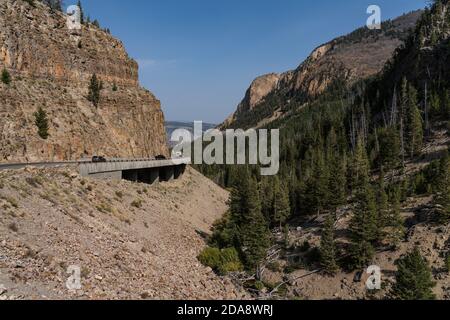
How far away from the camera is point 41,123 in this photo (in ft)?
165

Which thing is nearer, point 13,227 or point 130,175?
point 13,227

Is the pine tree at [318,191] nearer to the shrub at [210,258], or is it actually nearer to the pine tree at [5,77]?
the shrub at [210,258]

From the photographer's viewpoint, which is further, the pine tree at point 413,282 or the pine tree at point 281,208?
the pine tree at point 281,208

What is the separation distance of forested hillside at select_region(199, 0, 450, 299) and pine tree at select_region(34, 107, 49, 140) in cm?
2742

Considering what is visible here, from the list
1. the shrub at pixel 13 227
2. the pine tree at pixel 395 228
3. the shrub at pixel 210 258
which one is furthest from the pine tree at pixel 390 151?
the shrub at pixel 13 227

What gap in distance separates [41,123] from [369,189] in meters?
44.3

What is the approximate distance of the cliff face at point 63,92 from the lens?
1943 inches

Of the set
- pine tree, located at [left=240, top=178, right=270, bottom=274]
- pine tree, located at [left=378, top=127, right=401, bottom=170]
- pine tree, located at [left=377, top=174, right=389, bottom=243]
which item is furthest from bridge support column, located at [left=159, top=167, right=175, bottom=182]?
pine tree, located at [left=378, top=127, right=401, bottom=170]

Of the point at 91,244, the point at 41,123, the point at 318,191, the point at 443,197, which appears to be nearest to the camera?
the point at 91,244

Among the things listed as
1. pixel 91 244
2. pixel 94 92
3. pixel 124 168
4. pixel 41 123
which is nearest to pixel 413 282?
pixel 91 244

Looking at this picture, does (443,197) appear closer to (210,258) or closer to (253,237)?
(253,237)

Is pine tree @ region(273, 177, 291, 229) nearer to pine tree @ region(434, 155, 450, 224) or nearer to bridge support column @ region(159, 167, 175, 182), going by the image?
bridge support column @ region(159, 167, 175, 182)

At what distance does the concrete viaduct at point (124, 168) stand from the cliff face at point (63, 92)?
8.72 metres

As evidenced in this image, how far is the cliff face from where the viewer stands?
4934 centimetres
